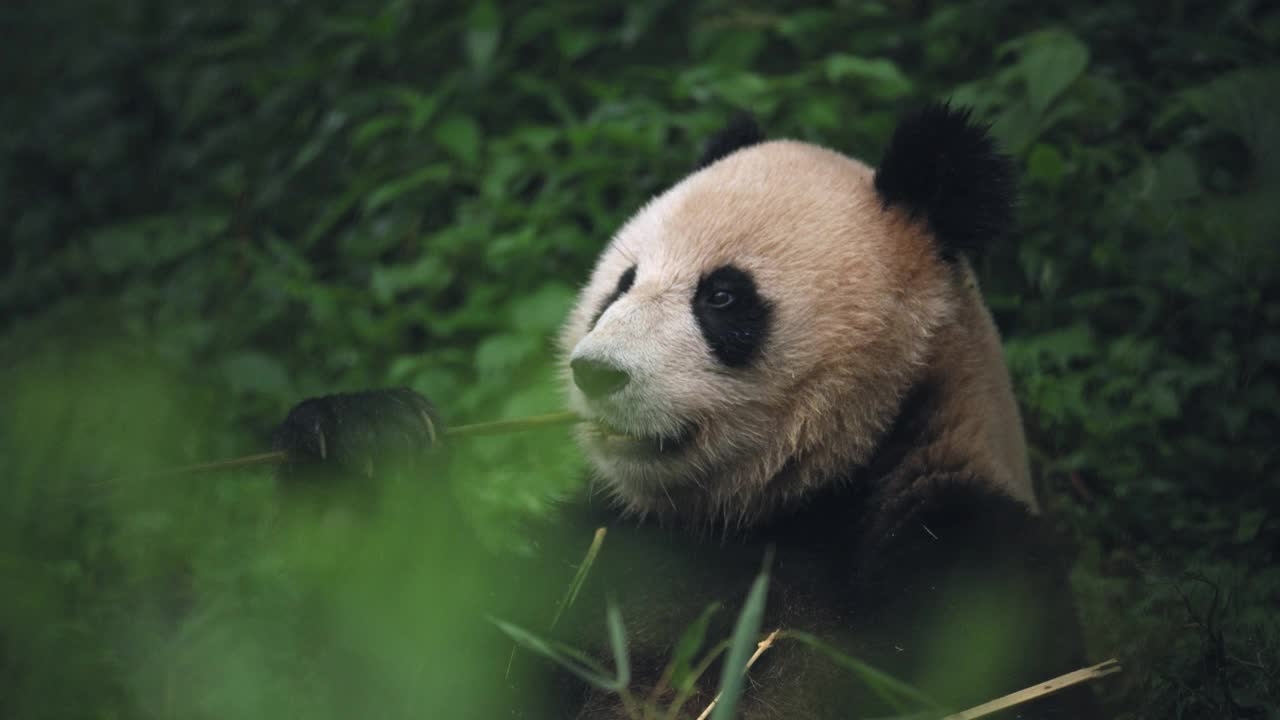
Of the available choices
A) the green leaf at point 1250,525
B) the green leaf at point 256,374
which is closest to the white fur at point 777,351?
the green leaf at point 1250,525

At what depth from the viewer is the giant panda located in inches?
82.7

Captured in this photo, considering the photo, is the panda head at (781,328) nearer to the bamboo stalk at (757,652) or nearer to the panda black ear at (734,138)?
the bamboo stalk at (757,652)

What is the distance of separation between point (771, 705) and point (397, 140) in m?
3.38

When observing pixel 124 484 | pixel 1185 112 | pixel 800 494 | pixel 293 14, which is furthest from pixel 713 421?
pixel 293 14

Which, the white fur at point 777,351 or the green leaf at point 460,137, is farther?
the green leaf at point 460,137

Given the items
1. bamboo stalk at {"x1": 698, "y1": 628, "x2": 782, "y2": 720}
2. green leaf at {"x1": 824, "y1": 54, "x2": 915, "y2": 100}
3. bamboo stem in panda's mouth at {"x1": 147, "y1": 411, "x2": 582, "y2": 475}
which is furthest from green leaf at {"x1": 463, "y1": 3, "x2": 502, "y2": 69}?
bamboo stalk at {"x1": 698, "y1": 628, "x2": 782, "y2": 720}

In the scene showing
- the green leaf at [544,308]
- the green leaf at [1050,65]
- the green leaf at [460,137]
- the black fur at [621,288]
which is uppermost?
the green leaf at [1050,65]

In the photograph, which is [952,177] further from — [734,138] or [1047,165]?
[1047,165]

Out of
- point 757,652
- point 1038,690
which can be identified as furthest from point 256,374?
point 1038,690

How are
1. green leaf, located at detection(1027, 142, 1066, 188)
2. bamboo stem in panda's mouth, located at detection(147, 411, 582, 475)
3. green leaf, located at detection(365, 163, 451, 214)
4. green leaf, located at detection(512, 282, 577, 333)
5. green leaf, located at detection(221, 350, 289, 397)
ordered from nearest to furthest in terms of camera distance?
bamboo stem in panda's mouth, located at detection(147, 411, 582, 475), green leaf, located at detection(1027, 142, 1066, 188), green leaf, located at detection(512, 282, 577, 333), green leaf, located at detection(221, 350, 289, 397), green leaf, located at detection(365, 163, 451, 214)

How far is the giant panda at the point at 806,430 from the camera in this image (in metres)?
2.10

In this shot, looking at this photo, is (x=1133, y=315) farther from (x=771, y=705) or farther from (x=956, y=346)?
(x=771, y=705)

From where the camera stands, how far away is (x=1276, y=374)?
3309mm

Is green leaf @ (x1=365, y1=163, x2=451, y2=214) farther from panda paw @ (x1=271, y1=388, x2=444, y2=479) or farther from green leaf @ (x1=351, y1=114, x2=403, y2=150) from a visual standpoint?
panda paw @ (x1=271, y1=388, x2=444, y2=479)
